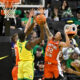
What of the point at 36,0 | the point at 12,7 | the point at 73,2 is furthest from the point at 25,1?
the point at 73,2

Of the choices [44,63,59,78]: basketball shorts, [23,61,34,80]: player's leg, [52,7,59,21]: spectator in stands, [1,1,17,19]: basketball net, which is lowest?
[44,63,59,78]: basketball shorts

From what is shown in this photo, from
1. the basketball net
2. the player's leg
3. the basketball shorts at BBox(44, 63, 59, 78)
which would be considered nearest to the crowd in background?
the basketball shorts at BBox(44, 63, 59, 78)

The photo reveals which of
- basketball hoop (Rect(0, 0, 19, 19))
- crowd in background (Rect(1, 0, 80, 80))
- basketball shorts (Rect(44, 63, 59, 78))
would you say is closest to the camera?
basketball shorts (Rect(44, 63, 59, 78))

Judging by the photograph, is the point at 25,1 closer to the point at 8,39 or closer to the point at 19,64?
the point at 8,39

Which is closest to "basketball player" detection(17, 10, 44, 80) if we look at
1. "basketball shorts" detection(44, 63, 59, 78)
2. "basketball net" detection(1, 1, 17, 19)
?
"basketball shorts" detection(44, 63, 59, 78)

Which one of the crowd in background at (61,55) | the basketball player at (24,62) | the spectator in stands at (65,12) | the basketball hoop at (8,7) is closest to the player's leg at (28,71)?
the basketball player at (24,62)

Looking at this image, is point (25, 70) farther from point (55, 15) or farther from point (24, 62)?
point (55, 15)

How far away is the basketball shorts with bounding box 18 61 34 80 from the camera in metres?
5.36

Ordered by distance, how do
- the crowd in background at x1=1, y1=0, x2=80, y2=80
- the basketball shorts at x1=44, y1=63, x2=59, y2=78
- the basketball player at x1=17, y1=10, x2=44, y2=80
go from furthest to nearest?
the crowd in background at x1=1, y1=0, x2=80, y2=80 < the basketball shorts at x1=44, y1=63, x2=59, y2=78 < the basketball player at x1=17, y1=10, x2=44, y2=80

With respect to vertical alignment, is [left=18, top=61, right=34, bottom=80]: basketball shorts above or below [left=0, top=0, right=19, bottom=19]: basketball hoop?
below

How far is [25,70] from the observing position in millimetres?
5367

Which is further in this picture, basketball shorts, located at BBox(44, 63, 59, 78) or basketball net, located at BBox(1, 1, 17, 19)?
basketball net, located at BBox(1, 1, 17, 19)

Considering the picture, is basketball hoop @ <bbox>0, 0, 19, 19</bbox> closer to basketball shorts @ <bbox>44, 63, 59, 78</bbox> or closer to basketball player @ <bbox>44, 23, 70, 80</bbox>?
basketball player @ <bbox>44, 23, 70, 80</bbox>

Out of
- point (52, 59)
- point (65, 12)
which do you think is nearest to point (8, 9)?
point (52, 59)
